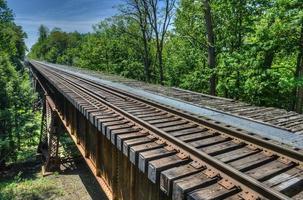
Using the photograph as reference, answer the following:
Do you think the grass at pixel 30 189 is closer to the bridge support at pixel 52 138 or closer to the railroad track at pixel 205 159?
the bridge support at pixel 52 138

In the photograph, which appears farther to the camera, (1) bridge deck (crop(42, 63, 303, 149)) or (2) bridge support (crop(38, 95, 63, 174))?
(2) bridge support (crop(38, 95, 63, 174))

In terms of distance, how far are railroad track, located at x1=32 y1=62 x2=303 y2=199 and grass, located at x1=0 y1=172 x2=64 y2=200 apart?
10.2m

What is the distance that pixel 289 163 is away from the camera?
391 centimetres

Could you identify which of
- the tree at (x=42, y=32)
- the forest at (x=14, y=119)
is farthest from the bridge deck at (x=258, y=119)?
the tree at (x=42, y=32)

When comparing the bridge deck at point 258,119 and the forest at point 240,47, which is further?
the forest at point 240,47

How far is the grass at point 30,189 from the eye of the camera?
47.2 feet

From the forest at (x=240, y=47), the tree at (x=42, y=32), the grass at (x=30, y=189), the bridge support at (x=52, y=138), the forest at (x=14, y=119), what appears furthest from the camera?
the tree at (x=42, y=32)

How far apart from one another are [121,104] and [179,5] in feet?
65.0

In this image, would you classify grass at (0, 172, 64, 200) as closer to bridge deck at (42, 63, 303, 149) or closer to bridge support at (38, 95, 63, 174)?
bridge support at (38, 95, 63, 174)

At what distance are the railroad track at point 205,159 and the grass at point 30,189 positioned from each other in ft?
33.5

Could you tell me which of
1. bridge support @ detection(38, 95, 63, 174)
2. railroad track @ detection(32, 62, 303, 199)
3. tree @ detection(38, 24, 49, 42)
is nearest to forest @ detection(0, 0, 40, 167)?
bridge support @ detection(38, 95, 63, 174)

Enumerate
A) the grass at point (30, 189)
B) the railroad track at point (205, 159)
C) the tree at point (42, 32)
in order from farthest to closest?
1. the tree at point (42, 32)
2. the grass at point (30, 189)
3. the railroad track at point (205, 159)

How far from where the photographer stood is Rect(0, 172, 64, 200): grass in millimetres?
14398

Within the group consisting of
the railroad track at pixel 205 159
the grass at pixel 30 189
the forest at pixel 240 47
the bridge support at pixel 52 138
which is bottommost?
the grass at pixel 30 189
